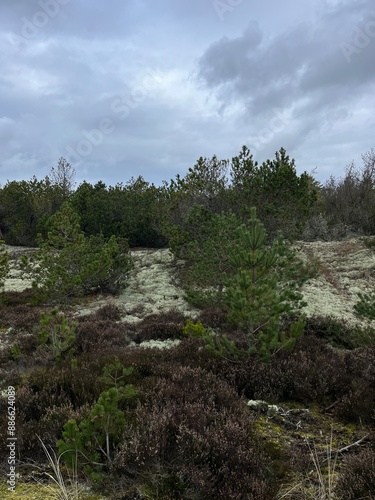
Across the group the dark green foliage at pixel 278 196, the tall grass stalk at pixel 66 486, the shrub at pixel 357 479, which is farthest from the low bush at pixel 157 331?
the dark green foliage at pixel 278 196

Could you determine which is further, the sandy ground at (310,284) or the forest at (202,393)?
the sandy ground at (310,284)

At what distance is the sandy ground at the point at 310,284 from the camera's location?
1307 centimetres

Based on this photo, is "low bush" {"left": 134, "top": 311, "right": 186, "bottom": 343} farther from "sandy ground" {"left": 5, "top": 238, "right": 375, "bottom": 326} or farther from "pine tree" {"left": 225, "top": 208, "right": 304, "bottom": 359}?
→ "pine tree" {"left": 225, "top": 208, "right": 304, "bottom": 359}

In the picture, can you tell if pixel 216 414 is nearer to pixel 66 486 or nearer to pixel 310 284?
pixel 66 486

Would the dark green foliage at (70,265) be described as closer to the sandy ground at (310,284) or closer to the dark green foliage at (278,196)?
the sandy ground at (310,284)

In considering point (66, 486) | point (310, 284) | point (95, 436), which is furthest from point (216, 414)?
point (310, 284)

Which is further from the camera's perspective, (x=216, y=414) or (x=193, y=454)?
(x=216, y=414)

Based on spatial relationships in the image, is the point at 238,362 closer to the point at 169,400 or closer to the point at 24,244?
the point at 169,400

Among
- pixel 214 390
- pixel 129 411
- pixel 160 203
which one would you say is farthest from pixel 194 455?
pixel 160 203

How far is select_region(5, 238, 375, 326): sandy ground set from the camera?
1307 centimetres

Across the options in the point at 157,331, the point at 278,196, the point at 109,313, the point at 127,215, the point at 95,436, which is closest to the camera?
the point at 95,436

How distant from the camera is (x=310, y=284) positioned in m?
15.5

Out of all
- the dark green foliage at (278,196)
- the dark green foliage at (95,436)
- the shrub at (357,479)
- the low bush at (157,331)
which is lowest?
the low bush at (157,331)

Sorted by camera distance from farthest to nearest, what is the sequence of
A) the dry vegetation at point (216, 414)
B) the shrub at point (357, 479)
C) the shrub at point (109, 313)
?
1. the shrub at point (109, 313)
2. the dry vegetation at point (216, 414)
3. the shrub at point (357, 479)
